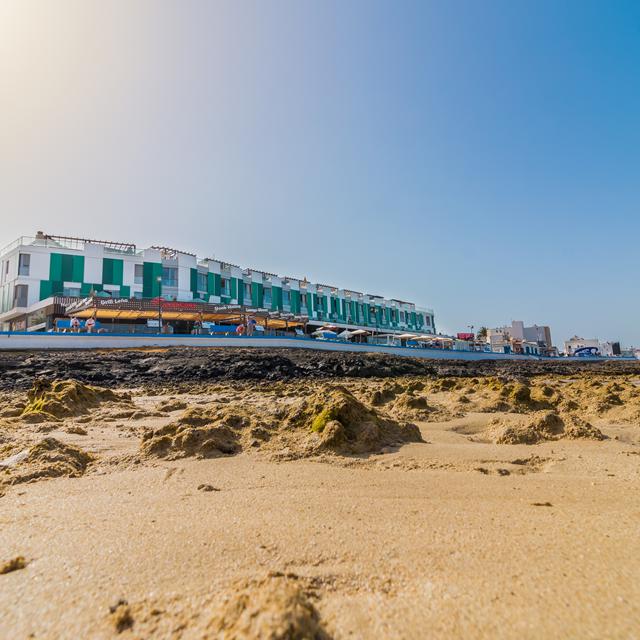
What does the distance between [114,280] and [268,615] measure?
4183cm

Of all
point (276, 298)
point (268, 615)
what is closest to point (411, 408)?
point (268, 615)

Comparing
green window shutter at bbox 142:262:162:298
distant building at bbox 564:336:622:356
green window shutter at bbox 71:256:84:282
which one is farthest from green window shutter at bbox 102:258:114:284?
distant building at bbox 564:336:622:356

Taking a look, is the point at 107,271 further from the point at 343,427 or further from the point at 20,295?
the point at 343,427

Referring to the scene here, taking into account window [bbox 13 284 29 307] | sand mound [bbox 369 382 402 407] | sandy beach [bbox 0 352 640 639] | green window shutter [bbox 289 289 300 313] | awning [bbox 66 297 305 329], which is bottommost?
sandy beach [bbox 0 352 640 639]

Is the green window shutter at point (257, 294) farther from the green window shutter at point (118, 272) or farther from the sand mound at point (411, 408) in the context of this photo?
the sand mound at point (411, 408)

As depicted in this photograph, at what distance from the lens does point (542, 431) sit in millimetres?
4094

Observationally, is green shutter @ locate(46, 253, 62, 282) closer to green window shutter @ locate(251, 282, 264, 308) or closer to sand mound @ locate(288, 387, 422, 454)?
green window shutter @ locate(251, 282, 264, 308)

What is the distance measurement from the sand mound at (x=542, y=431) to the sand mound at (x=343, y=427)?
0.88 m

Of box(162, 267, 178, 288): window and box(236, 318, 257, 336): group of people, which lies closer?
box(236, 318, 257, 336): group of people

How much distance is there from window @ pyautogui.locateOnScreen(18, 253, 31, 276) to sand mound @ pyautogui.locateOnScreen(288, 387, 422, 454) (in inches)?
1585

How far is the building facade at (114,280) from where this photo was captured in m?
34.9

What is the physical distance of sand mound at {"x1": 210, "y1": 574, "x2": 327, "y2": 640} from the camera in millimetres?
1149

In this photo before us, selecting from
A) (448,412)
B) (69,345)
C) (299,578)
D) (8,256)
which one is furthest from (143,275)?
(299,578)

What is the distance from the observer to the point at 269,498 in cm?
254
